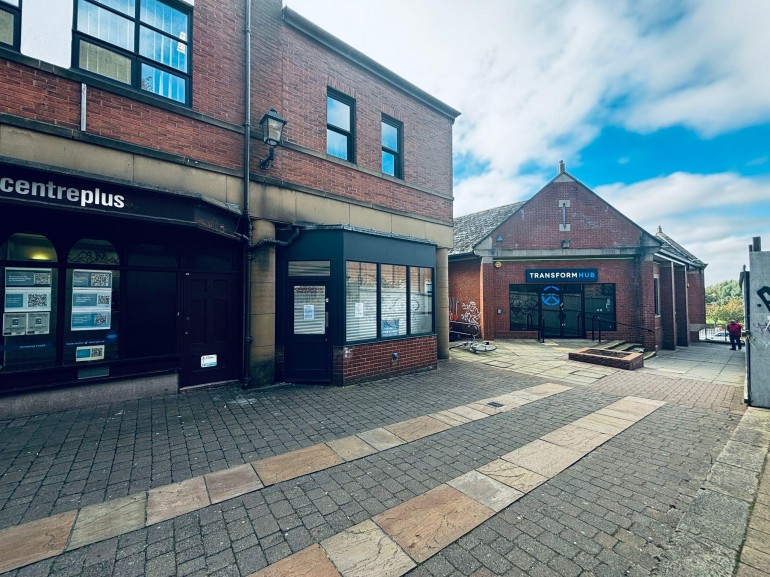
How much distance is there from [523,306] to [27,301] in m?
16.1

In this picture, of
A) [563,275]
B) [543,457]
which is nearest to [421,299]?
[543,457]

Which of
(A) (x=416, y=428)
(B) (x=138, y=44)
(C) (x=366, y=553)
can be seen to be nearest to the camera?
(C) (x=366, y=553)

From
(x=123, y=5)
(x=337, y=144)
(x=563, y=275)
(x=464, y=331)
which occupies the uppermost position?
(x=123, y=5)

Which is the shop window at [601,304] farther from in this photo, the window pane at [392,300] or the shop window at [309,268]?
the shop window at [309,268]

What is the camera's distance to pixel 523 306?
52.0 feet

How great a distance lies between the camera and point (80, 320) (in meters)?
5.88

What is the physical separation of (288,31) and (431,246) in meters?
6.30

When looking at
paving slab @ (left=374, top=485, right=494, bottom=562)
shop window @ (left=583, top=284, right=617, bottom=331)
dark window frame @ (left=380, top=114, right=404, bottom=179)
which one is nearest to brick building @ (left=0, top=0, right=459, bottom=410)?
dark window frame @ (left=380, top=114, right=404, bottom=179)

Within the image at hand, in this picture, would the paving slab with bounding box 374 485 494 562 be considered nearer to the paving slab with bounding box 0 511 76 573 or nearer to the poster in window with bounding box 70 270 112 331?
the paving slab with bounding box 0 511 76 573

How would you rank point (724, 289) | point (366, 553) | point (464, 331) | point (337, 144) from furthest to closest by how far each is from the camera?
point (724, 289) < point (464, 331) < point (337, 144) < point (366, 553)

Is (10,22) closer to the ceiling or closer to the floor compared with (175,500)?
closer to the ceiling

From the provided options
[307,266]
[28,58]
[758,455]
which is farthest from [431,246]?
[28,58]

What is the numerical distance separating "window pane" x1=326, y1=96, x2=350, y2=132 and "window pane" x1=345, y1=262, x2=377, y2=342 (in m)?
3.96

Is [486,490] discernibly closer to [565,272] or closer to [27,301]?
[27,301]
